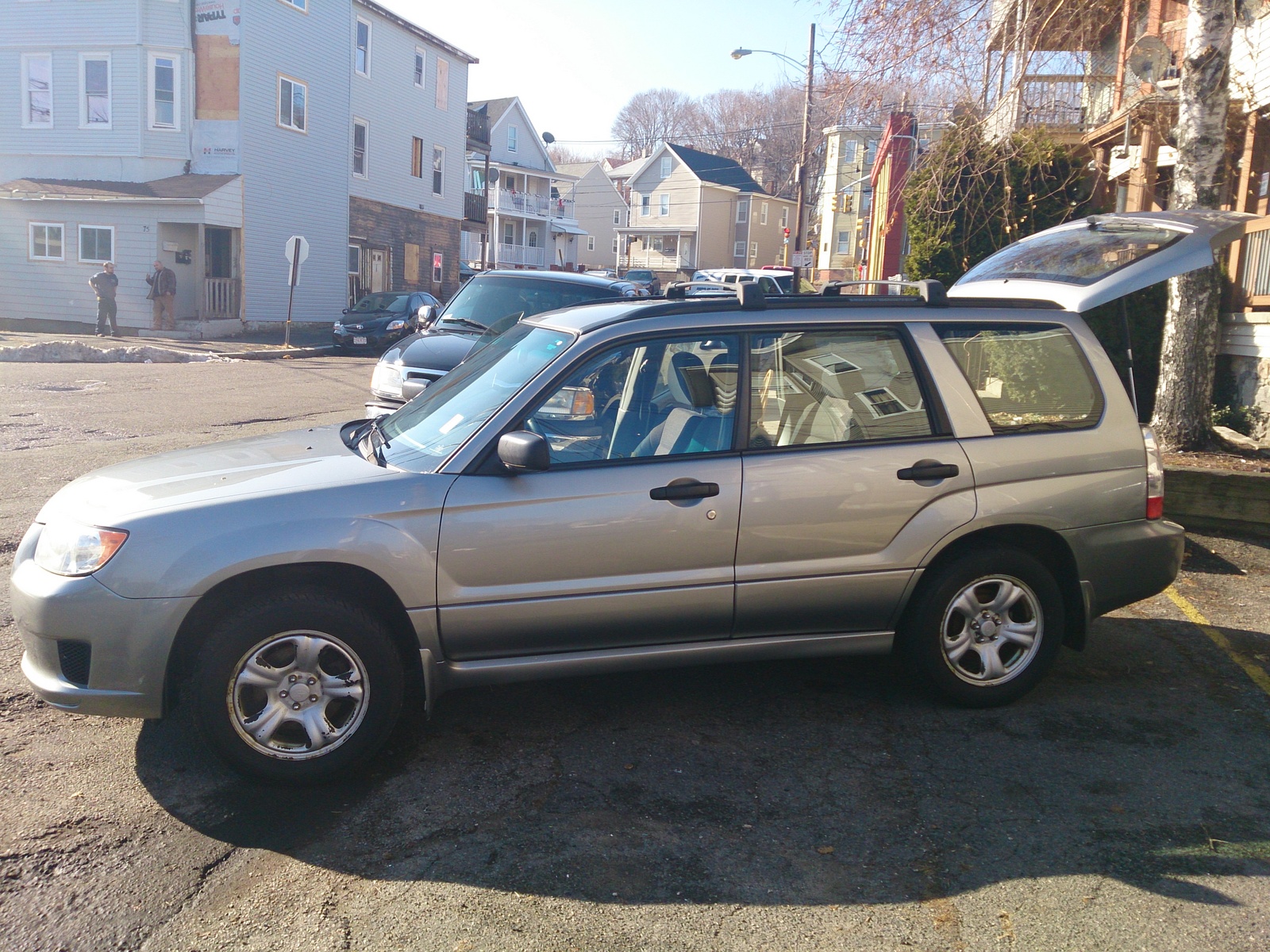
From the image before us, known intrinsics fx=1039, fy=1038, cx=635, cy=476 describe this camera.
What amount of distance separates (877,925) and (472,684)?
1.74 metres

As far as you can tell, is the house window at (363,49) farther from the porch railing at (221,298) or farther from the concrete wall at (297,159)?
the porch railing at (221,298)

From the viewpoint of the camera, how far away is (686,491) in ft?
13.6

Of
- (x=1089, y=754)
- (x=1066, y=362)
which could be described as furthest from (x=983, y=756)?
(x=1066, y=362)

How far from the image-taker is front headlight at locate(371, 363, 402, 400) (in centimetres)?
1023

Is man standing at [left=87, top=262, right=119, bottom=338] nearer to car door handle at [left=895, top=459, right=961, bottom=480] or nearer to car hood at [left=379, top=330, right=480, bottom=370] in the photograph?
→ car hood at [left=379, top=330, right=480, bottom=370]

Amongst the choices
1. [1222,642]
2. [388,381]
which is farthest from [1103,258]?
[388,381]

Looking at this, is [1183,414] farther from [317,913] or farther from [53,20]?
[53,20]

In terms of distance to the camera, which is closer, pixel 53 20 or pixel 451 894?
pixel 451 894

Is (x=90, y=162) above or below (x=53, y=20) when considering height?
below

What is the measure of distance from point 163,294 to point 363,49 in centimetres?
1270

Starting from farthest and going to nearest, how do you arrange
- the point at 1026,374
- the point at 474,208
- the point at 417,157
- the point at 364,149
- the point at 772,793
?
the point at 474,208 → the point at 417,157 → the point at 364,149 → the point at 1026,374 → the point at 772,793

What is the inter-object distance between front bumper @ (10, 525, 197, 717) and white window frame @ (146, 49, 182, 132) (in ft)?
92.0

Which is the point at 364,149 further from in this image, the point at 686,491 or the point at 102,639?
the point at 102,639

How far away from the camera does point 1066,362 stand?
4875mm
